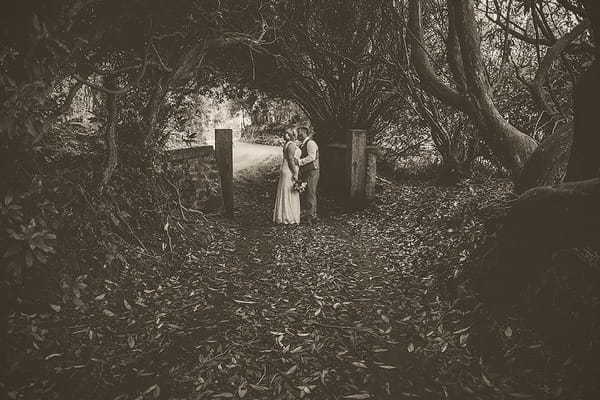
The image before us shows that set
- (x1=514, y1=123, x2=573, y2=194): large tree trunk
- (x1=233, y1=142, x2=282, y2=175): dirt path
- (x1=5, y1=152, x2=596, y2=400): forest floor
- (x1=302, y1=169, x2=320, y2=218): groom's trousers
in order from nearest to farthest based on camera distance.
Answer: (x1=5, y1=152, x2=596, y2=400): forest floor → (x1=514, y1=123, x2=573, y2=194): large tree trunk → (x1=302, y1=169, x2=320, y2=218): groom's trousers → (x1=233, y1=142, x2=282, y2=175): dirt path

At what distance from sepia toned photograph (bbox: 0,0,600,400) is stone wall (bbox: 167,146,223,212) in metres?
0.04

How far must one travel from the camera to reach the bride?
32.6 feet

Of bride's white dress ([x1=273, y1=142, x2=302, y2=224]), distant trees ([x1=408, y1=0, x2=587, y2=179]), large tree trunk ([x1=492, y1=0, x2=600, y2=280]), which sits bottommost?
bride's white dress ([x1=273, y1=142, x2=302, y2=224])

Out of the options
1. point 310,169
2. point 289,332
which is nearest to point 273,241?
point 310,169

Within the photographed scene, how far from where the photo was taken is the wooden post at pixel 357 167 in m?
10.4

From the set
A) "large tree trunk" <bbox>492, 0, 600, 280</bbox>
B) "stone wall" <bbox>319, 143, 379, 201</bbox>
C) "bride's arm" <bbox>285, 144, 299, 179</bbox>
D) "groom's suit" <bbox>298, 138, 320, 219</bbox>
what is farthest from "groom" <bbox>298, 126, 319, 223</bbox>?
"large tree trunk" <bbox>492, 0, 600, 280</bbox>

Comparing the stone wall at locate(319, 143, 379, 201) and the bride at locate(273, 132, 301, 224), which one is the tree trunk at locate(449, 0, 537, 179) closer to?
the stone wall at locate(319, 143, 379, 201)

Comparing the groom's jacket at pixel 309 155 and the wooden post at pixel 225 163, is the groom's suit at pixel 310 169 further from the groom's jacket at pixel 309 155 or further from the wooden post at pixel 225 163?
the wooden post at pixel 225 163

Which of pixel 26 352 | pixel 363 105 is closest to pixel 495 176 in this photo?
pixel 363 105

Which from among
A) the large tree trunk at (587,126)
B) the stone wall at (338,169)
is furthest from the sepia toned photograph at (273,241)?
the stone wall at (338,169)

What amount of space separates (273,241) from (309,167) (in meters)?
2.40

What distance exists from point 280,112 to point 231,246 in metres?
20.0

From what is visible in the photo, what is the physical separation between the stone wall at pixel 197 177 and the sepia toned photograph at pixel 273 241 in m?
0.04

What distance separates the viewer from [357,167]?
414 inches
